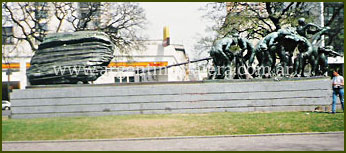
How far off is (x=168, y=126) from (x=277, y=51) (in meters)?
7.33

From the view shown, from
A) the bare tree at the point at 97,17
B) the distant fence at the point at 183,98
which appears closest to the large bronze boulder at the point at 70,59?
the distant fence at the point at 183,98

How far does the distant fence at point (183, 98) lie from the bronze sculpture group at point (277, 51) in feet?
3.88

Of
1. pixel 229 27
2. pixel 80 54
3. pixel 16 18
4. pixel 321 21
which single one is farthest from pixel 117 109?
pixel 321 21

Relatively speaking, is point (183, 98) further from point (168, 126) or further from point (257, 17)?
point (257, 17)

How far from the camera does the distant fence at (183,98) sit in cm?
1945

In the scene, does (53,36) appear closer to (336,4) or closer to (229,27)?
(229,27)

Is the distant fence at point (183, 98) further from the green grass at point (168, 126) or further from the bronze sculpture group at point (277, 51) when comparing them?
the green grass at point (168, 126)

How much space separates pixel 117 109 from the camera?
63.9ft

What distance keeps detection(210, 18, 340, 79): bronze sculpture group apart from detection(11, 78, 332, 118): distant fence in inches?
46.6

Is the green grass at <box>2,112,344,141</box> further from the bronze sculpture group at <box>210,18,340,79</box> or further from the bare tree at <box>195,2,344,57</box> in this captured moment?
the bare tree at <box>195,2,344,57</box>

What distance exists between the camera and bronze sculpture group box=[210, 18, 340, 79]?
66.7ft

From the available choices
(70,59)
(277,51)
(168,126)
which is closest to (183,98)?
(168,126)

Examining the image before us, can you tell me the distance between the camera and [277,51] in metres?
20.8

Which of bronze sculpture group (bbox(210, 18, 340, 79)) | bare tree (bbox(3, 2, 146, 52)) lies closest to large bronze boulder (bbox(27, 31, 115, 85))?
bronze sculpture group (bbox(210, 18, 340, 79))
